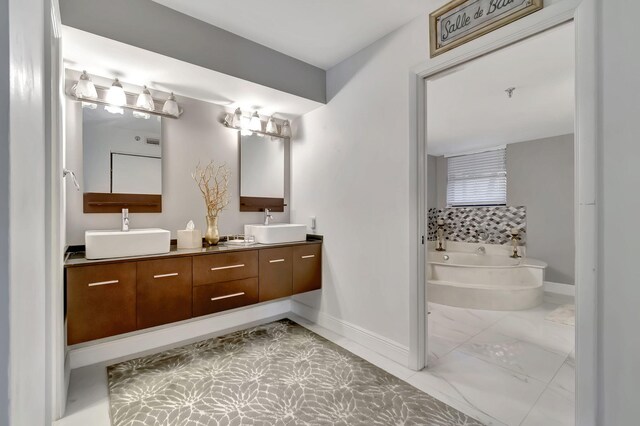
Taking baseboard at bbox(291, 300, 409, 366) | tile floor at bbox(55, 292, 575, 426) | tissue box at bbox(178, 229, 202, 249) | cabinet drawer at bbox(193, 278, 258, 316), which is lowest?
tile floor at bbox(55, 292, 575, 426)

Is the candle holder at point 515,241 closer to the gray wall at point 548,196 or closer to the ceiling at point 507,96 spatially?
the gray wall at point 548,196

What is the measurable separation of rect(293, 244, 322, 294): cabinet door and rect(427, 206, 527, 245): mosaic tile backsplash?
3.48 m

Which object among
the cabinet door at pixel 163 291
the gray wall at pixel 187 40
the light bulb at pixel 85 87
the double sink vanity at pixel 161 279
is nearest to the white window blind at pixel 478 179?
the gray wall at pixel 187 40

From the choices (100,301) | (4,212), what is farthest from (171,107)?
(4,212)

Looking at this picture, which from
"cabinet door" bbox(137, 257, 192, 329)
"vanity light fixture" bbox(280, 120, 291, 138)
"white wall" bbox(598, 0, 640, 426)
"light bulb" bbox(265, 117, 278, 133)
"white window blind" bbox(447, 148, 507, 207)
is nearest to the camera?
"white wall" bbox(598, 0, 640, 426)

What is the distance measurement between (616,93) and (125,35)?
258 centimetres

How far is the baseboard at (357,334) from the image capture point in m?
2.15

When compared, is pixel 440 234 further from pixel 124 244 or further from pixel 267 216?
pixel 124 244

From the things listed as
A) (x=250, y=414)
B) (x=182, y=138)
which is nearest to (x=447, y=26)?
(x=182, y=138)

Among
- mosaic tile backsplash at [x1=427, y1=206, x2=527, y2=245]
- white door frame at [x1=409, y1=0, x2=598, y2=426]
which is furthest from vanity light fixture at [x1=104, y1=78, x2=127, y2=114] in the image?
mosaic tile backsplash at [x1=427, y1=206, x2=527, y2=245]

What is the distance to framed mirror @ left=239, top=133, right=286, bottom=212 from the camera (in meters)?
2.89

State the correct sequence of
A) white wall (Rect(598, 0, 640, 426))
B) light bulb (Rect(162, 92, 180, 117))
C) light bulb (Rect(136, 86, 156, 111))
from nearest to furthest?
white wall (Rect(598, 0, 640, 426)) → light bulb (Rect(136, 86, 156, 111)) → light bulb (Rect(162, 92, 180, 117))

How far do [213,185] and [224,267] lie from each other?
867 mm

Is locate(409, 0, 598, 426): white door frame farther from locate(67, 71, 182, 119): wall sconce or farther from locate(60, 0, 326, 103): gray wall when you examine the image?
locate(67, 71, 182, 119): wall sconce
